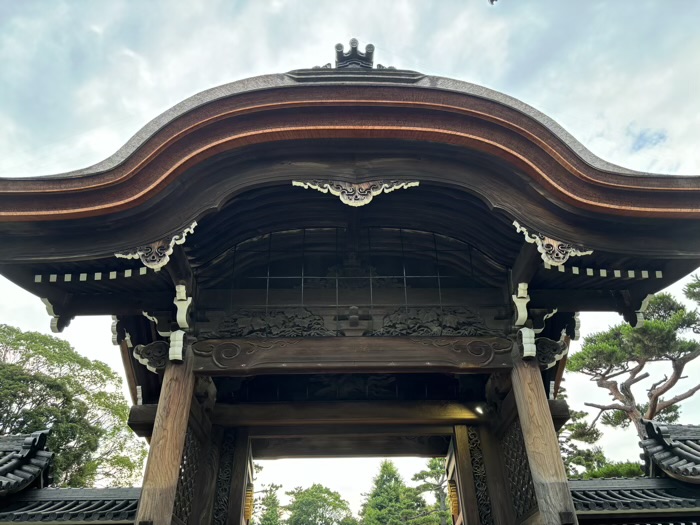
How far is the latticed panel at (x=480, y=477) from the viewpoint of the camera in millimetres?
5629

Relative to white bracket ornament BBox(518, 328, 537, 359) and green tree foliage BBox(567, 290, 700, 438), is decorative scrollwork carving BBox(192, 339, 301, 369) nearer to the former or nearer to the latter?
white bracket ornament BBox(518, 328, 537, 359)

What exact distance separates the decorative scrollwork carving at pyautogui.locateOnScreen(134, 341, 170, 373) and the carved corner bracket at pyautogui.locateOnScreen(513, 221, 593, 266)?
3.75 metres

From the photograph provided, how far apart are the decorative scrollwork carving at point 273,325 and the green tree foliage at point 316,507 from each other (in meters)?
37.4

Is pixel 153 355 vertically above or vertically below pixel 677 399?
below

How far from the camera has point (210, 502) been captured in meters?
5.68

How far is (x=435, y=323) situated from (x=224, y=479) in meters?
3.43

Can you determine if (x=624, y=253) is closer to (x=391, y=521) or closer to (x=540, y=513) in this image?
(x=540, y=513)

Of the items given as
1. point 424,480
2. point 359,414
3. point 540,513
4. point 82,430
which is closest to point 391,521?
point 424,480

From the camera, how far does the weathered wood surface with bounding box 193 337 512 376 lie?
4.69 metres

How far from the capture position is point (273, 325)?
4.98m

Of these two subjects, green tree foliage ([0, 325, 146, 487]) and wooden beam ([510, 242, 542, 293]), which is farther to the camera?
green tree foliage ([0, 325, 146, 487])

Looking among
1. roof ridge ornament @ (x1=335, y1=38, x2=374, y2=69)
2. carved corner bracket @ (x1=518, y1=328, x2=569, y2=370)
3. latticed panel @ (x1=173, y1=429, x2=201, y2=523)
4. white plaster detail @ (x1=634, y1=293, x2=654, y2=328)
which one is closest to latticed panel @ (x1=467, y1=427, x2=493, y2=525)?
carved corner bracket @ (x1=518, y1=328, x2=569, y2=370)

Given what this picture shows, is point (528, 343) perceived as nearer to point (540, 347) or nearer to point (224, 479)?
point (540, 347)

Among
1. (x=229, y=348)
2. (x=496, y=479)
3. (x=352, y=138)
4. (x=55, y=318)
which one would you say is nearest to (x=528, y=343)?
(x=496, y=479)
